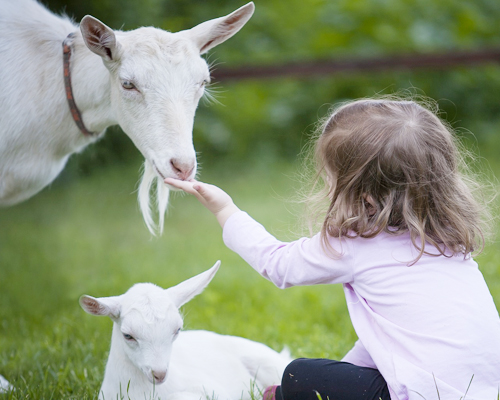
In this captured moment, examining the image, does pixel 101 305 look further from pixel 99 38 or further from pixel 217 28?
pixel 217 28

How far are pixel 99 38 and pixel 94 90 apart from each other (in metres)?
0.34

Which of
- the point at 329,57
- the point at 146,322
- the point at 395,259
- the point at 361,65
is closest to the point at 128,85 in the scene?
the point at 146,322

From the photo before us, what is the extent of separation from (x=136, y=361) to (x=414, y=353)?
2.92 ft

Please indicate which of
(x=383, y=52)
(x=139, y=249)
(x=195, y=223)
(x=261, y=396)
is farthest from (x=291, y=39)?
(x=261, y=396)

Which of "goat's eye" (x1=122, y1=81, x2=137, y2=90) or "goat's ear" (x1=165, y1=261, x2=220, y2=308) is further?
"goat's eye" (x1=122, y1=81, x2=137, y2=90)

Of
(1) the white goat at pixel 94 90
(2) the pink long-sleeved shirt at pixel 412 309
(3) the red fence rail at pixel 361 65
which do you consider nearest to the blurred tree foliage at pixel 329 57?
(3) the red fence rail at pixel 361 65

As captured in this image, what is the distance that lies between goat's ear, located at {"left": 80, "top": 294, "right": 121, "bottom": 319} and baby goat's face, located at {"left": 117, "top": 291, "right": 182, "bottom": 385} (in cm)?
5

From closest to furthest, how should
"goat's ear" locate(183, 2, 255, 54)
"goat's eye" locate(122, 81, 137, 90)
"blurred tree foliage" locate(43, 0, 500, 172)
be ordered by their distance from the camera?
"goat's eye" locate(122, 81, 137, 90)
"goat's ear" locate(183, 2, 255, 54)
"blurred tree foliage" locate(43, 0, 500, 172)

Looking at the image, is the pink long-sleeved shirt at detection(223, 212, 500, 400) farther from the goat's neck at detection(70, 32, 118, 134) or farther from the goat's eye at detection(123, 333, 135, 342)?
the goat's neck at detection(70, 32, 118, 134)

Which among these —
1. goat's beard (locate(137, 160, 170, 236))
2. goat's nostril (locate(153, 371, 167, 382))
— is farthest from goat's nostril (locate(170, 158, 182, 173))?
goat's nostril (locate(153, 371, 167, 382))

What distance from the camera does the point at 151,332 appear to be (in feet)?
6.69

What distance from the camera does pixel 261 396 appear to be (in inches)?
95.1

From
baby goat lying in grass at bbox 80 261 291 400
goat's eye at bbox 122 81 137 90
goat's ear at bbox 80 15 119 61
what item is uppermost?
goat's ear at bbox 80 15 119 61

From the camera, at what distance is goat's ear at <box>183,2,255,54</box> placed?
2.61 metres
